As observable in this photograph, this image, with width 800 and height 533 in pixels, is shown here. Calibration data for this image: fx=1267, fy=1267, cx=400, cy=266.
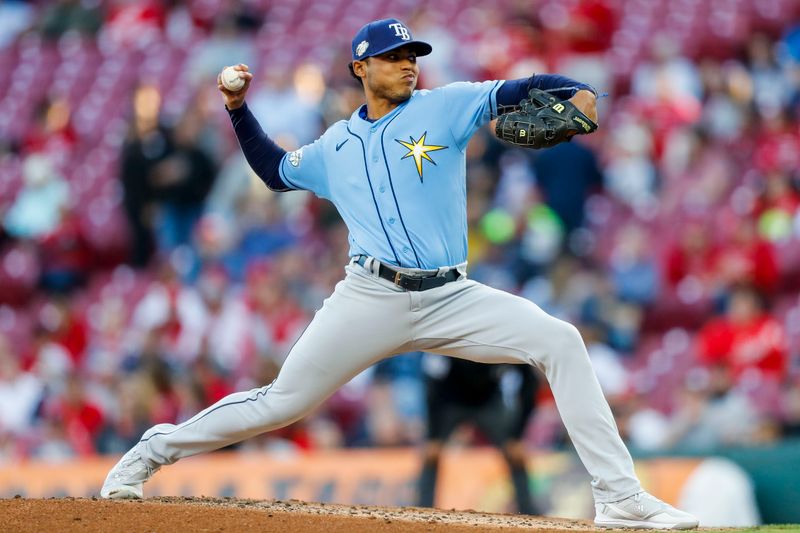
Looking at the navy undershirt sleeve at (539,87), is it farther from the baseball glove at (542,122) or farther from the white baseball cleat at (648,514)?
the white baseball cleat at (648,514)

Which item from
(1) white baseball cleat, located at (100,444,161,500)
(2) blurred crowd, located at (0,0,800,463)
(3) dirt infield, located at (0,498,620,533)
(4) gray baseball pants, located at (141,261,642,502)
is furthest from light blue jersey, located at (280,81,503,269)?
(2) blurred crowd, located at (0,0,800,463)

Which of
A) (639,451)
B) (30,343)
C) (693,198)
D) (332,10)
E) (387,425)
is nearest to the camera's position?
(639,451)

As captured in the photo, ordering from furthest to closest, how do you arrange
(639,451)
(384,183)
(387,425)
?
(387,425)
(639,451)
(384,183)

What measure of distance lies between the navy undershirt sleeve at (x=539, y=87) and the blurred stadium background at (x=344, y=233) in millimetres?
3413

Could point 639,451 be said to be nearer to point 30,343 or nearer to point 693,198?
point 693,198

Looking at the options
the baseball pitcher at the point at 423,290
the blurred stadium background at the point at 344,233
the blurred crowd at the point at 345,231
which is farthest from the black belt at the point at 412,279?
the blurred crowd at the point at 345,231

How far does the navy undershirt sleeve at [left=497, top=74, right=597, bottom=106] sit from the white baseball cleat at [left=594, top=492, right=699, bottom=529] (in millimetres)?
1452

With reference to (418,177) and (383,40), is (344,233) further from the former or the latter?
(418,177)

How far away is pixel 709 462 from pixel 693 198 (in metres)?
2.79

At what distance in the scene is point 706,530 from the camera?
4.68 meters

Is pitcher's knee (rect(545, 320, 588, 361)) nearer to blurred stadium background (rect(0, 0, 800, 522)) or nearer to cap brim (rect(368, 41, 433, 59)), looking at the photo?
cap brim (rect(368, 41, 433, 59))

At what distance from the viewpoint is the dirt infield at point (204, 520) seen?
174 inches

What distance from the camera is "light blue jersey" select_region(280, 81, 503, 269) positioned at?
15.1 feet

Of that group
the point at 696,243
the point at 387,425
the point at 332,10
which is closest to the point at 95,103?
the point at 332,10
